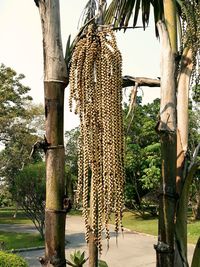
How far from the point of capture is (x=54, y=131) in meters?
1.89

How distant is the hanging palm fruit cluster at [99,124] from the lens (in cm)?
166

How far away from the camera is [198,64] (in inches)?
115

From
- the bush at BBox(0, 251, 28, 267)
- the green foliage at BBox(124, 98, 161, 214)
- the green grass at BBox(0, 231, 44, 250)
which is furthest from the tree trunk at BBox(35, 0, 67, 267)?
the green foliage at BBox(124, 98, 161, 214)

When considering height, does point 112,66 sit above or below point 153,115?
below

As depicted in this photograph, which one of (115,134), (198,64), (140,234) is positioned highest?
(198,64)

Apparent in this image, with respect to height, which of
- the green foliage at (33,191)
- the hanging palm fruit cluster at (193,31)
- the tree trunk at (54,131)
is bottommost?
the green foliage at (33,191)

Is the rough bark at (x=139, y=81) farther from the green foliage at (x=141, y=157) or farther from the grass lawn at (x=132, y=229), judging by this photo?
the green foliage at (x=141, y=157)

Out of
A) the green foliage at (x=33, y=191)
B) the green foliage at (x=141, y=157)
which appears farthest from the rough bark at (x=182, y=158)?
the green foliage at (x=141, y=157)

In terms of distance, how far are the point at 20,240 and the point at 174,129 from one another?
1515cm

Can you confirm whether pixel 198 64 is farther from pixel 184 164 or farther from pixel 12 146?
pixel 12 146

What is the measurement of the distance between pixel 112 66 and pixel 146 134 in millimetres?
20846

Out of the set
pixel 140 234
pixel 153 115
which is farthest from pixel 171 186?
pixel 153 115

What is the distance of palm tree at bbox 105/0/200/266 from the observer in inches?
101

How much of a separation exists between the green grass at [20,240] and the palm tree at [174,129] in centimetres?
1259
